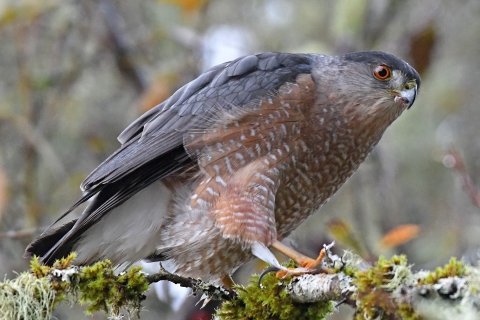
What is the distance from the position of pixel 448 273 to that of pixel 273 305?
1.08m

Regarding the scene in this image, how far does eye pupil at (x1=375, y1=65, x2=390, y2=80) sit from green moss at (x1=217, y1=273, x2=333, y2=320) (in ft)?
5.71

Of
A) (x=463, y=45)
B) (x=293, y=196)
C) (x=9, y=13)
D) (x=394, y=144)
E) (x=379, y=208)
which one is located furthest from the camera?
(x=463, y=45)

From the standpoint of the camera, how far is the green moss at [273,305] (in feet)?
10.3

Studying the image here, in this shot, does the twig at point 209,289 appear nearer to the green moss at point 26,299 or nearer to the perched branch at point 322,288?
the perched branch at point 322,288

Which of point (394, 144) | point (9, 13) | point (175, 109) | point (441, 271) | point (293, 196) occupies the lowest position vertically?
point (394, 144)

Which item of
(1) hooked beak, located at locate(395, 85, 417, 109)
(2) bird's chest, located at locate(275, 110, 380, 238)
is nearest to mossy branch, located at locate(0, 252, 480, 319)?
(2) bird's chest, located at locate(275, 110, 380, 238)

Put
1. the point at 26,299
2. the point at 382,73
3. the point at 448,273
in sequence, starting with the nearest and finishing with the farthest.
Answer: the point at 448,273 → the point at 26,299 → the point at 382,73

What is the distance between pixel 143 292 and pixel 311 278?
2.67 feet

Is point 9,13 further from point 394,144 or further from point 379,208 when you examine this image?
point 394,144

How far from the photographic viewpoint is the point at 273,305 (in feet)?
10.3

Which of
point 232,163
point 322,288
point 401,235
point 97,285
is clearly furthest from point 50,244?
point 401,235

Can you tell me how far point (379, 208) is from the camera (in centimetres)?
612

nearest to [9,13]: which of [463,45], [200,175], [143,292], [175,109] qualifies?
[175,109]

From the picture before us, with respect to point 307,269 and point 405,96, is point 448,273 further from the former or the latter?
point 405,96
